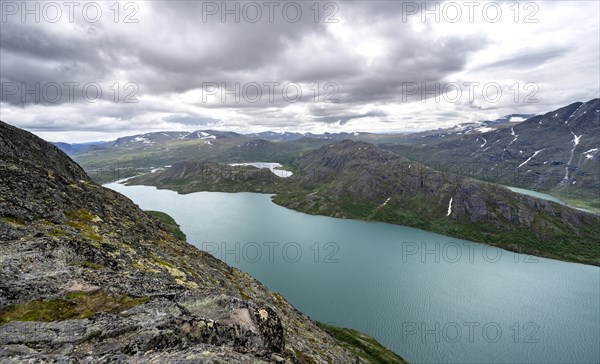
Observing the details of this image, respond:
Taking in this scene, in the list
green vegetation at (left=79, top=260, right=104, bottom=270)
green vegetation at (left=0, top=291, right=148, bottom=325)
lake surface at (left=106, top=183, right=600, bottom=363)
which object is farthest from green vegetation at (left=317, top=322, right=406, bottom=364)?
green vegetation at (left=0, top=291, right=148, bottom=325)

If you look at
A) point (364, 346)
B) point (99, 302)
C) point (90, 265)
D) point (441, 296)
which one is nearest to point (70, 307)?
point (99, 302)

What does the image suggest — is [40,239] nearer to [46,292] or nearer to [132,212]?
[46,292]

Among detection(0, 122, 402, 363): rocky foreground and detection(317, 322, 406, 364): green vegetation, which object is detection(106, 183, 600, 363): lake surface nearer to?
detection(317, 322, 406, 364): green vegetation

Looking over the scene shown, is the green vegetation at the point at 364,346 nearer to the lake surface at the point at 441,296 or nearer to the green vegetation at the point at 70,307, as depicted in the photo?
the lake surface at the point at 441,296

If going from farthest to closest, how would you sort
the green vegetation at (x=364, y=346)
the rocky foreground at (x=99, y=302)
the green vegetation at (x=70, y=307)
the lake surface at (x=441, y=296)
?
the lake surface at (x=441, y=296) → the green vegetation at (x=364, y=346) → the green vegetation at (x=70, y=307) → the rocky foreground at (x=99, y=302)

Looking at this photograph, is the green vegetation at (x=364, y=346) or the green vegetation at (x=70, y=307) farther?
the green vegetation at (x=364, y=346)

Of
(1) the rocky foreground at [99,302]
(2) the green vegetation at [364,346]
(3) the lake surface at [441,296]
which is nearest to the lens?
(1) the rocky foreground at [99,302]

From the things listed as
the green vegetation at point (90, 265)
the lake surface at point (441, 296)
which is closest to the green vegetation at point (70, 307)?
the green vegetation at point (90, 265)
